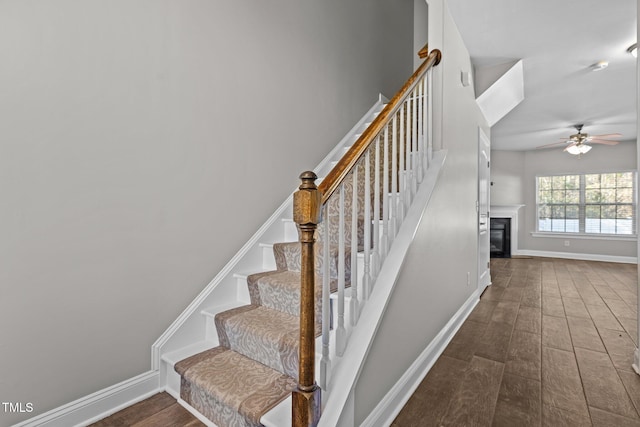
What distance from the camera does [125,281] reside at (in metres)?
1.65

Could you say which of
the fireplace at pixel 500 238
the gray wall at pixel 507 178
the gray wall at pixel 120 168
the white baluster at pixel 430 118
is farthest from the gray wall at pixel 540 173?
the gray wall at pixel 120 168

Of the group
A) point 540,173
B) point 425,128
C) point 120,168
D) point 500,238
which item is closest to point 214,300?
point 120,168

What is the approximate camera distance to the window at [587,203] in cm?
695

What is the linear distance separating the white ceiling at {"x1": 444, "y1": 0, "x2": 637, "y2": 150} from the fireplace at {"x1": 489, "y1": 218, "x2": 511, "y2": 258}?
3135mm

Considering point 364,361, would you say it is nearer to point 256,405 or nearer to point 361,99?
point 256,405

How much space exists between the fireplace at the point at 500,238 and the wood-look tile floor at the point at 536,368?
12.4ft

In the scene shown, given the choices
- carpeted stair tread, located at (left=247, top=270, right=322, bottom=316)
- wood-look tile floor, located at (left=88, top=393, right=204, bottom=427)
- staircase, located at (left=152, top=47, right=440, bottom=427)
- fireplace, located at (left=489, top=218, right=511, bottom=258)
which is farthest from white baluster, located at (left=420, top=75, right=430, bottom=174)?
fireplace, located at (left=489, top=218, right=511, bottom=258)

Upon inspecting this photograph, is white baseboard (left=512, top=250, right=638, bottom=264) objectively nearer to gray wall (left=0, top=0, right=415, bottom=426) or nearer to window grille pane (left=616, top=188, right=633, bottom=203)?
window grille pane (left=616, top=188, right=633, bottom=203)

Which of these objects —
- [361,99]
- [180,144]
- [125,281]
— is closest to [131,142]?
[180,144]

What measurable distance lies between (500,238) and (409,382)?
23.5 ft

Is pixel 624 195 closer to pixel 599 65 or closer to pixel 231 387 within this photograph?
pixel 599 65

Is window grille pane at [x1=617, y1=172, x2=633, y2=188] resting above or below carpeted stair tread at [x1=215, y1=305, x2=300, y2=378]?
above

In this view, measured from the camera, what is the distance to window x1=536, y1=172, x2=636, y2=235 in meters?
6.95

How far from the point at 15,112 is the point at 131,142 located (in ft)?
1.47
